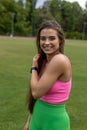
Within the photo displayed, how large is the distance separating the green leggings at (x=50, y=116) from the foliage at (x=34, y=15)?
86463 mm

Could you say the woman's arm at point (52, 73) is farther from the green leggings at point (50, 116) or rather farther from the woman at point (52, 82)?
the green leggings at point (50, 116)

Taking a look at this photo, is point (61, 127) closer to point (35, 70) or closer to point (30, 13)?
point (35, 70)

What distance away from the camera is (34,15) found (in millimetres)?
102812

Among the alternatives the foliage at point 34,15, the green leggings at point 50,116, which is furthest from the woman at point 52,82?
the foliage at point 34,15

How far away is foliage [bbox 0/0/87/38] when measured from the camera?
9669cm

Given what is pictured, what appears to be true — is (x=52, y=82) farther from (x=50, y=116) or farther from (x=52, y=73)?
(x=50, y=116)

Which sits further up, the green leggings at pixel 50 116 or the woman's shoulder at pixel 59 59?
the woman's shoulder at pixel 59 59

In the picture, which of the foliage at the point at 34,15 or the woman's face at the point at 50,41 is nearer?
the woman's face at the point at 50,41

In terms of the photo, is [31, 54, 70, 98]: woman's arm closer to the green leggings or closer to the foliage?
the green leggings

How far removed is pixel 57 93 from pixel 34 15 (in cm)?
10062

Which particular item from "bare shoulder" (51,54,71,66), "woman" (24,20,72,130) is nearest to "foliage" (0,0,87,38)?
"woman" (24,20,72,130)

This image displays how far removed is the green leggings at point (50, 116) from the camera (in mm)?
3148

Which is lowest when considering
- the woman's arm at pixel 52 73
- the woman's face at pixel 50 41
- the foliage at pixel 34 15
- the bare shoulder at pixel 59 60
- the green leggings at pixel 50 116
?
the foliage at pixel 34 15

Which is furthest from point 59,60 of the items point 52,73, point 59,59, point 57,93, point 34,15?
point 34,15
